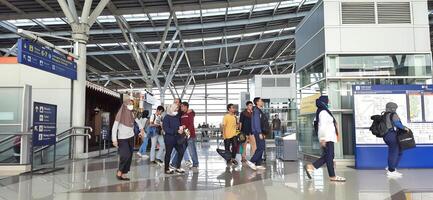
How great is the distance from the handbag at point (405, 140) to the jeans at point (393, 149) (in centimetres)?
7

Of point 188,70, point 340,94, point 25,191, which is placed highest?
point 188,70

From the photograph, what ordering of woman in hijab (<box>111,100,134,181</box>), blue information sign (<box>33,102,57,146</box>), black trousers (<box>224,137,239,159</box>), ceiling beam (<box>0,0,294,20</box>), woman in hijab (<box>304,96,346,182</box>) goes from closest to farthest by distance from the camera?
woman in hijab (<box>304,96,346,182</box>) → woman in hijab (<box>111,100,134,181</box>) → blue information sign (<box>33,102,57,146</box>) → black trousers (<box>224,137,239,159</box>) → ceiling beam (<box>0,0,294,20</box>)

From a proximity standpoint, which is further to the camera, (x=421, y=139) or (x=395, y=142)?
(x=421, y=139)

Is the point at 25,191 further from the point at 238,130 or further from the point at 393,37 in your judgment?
the point at 393,37

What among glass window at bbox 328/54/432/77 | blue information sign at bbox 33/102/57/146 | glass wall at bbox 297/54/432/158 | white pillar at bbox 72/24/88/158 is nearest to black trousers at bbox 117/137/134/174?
blue information sign at bbox 33/102/57/146

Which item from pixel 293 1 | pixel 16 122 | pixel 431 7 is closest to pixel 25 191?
pixel 16 122

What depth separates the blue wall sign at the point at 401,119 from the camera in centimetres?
872

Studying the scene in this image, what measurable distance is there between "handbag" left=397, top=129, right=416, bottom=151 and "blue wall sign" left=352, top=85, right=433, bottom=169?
51.3 inches

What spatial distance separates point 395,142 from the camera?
7531mm

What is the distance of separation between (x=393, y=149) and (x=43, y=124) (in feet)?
24.3

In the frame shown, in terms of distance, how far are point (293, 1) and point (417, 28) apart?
12.8 metres

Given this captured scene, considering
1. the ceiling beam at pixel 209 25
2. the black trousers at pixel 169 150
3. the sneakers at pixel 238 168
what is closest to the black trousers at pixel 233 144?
the sneakers at pixel 238 168

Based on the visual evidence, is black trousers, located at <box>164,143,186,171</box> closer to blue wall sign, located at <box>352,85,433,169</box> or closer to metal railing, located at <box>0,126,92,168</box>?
metal railing, located at <box>0,126,92,168</box>

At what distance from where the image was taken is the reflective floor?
5445mm
